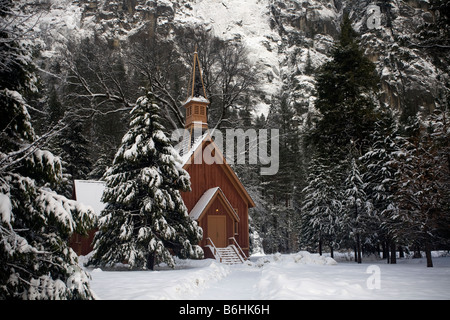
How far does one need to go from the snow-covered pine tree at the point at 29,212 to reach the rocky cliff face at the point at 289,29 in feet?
197

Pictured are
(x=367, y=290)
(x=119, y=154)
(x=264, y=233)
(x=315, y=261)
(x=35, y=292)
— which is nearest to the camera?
(x=35, y=292)

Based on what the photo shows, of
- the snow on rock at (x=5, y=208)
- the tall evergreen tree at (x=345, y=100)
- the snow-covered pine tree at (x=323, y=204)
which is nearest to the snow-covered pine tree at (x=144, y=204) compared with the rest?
the snow on rock at (x=5, y=208)

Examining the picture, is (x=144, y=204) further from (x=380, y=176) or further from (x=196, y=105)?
(x=380, y=176)

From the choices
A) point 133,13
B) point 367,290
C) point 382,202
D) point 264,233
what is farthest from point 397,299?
point 133,13

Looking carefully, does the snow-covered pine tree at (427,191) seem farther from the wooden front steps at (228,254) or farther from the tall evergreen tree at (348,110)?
the wooden front steps at (228,254)

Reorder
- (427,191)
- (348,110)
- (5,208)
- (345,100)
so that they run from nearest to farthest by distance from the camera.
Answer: (5,208), (427,191), (348,110), (345,100)

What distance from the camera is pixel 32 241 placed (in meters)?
6.04

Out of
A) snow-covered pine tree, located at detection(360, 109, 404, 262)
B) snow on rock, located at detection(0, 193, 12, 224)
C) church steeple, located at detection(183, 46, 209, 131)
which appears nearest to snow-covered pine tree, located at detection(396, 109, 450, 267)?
snow-covered pine tree, located at detection(360, 109, 404, 262)

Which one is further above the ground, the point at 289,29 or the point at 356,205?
the point at 289,29

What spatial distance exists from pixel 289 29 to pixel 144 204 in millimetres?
119388

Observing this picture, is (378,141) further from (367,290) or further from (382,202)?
(367,290)

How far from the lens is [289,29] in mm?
119312

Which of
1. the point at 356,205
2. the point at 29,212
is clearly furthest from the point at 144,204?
the point at 356,205
